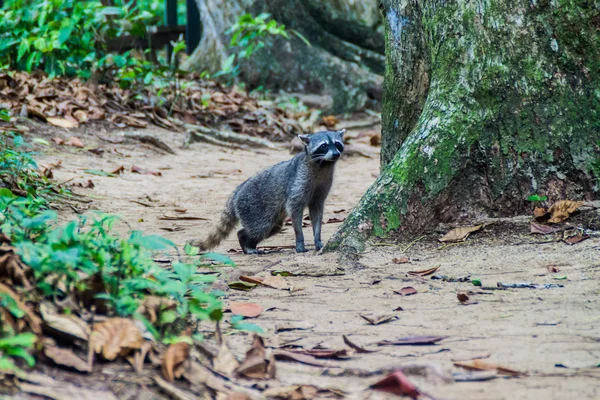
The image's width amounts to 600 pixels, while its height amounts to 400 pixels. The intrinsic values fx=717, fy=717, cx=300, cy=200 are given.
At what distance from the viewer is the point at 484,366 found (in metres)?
2.96

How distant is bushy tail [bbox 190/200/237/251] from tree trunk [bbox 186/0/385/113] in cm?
786

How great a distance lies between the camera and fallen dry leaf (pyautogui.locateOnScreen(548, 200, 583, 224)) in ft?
16.2

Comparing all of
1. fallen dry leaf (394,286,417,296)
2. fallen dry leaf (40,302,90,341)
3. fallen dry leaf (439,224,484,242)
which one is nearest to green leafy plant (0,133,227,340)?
fallen dry leaf (40,302,90,341)

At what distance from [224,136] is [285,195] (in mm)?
4947

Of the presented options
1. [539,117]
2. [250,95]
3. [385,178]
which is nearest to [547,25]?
[539,117]

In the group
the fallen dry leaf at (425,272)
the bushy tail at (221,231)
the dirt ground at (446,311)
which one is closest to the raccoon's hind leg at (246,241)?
the bushy tail at (221,231)

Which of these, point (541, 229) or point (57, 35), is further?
point (57, 35)

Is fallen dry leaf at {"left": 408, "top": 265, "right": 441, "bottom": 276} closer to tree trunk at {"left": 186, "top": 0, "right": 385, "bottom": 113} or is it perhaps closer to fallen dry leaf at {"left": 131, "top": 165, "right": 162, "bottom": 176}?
fallen dry leaf at {"left": 131, "top": 165, "right": 162, "bottom": 176}

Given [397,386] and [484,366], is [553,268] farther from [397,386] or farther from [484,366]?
[397,386]

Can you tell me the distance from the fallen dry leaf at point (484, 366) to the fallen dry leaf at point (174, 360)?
1131 millimetres

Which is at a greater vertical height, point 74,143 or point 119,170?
point 74,143

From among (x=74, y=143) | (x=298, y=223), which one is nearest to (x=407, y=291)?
(x=298, y=223)

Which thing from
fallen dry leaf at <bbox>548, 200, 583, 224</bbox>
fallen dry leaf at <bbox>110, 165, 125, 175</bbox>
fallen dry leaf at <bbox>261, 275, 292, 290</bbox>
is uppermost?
fallen dry leaf at <bbox>548, 200, 583, 224</bbox>

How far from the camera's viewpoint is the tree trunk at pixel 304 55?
1441 centimetres
